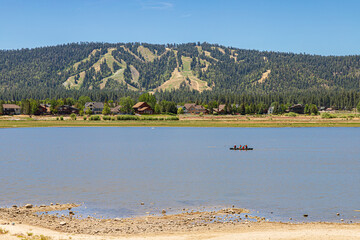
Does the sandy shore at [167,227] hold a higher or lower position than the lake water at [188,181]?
higher

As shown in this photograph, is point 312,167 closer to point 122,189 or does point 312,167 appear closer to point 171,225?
point 122,189

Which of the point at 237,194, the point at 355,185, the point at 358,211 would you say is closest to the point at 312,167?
the point at 355,185

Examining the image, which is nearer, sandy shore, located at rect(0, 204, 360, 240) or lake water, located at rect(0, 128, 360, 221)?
sandy shore, located at rect(0, 204, 360, 240)

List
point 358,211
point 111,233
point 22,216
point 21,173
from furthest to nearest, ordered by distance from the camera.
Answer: point 21,173 < point 358,211 < point 22,216 < point 111,233

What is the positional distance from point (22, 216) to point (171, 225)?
9.35 meters

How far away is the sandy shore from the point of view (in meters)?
21.2

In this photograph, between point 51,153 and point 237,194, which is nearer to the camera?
point 237,194

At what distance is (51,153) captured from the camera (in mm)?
66875

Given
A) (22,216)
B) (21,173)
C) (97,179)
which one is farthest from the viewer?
(21,173)

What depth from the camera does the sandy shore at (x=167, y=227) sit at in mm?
21172

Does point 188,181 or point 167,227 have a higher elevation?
point 167,227

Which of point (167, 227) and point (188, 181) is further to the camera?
point (188, 181)

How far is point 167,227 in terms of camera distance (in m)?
23.2

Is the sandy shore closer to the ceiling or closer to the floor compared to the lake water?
closer to the ceiling
